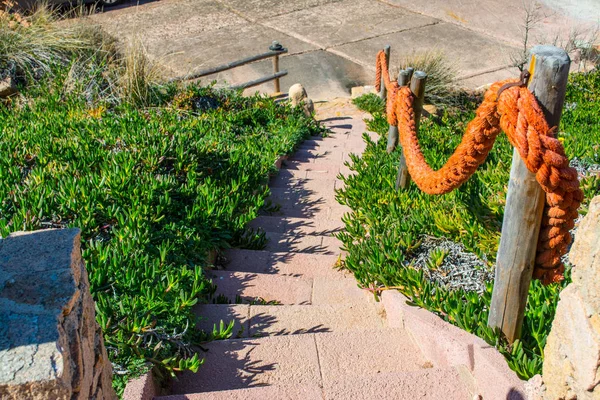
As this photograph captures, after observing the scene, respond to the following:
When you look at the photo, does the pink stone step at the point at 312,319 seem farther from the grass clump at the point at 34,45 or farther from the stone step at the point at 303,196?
the grass clump at the point at 34,45

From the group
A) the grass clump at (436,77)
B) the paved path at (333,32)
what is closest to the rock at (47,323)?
the grass clump at (436,77)

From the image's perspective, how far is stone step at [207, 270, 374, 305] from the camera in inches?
169

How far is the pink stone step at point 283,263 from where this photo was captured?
15.8 ft

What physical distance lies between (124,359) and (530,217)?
207 centimetres

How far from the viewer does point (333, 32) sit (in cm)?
1351

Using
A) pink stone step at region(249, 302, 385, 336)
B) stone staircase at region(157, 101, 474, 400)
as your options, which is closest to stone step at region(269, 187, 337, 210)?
stone staircase at region(157, 101, 474, 400)

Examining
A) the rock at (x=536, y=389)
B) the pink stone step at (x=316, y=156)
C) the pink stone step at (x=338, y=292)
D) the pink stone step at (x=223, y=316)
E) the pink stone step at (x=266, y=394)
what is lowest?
the pink stone step at (x=316, y=156)

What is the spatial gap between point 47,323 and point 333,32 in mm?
12373

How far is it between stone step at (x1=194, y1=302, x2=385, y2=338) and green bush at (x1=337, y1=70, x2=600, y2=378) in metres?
0.25

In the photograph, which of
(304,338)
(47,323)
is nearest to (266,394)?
(304,338)

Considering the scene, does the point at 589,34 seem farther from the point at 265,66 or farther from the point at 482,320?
the point at 482,320

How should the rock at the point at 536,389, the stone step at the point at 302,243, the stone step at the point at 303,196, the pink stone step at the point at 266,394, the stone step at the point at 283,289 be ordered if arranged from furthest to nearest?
1. the stone step at the point at 303,196
2. the stone step at the point at 302,243
3. the stone step at the point at 283,289
4. the pink stone step at the point at 266,394
5. the rock at the point at 536,389

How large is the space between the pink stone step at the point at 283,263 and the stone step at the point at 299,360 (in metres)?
1.24

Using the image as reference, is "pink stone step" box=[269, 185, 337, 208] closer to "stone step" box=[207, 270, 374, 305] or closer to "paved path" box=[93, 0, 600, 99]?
"stone step" box=[207, 270, 374, 305]
